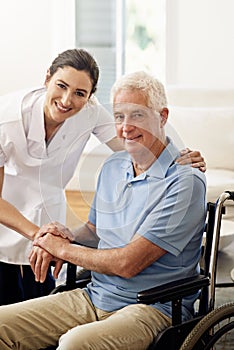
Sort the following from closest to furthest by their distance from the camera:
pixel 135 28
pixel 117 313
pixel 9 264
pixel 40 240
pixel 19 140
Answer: pixel 117 313, pixel 40 240, pixel 19 140, pixel 9 264, pixel 135 28

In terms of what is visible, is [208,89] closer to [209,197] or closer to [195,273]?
[209,197]

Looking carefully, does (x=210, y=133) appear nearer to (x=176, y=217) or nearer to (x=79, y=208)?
(x=79, y=208)

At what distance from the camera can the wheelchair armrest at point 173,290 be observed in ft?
5.74

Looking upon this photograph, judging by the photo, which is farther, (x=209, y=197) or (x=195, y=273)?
(x=209, y=197)

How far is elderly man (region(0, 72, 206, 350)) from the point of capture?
74.8 inches

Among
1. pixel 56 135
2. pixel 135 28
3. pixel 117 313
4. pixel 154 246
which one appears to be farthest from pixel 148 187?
pixel 135 28

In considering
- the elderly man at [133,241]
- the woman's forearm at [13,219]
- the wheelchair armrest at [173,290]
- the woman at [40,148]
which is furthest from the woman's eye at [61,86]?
the wheelchair armrest at [173,290]

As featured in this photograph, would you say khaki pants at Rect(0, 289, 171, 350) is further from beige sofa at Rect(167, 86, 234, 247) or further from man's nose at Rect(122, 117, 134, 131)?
beige sofa at Rect(167, 86, 234, 247)

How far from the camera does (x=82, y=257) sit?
77.6 inches

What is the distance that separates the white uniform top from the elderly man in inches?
10.1

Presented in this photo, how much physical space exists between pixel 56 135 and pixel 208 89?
2100 millimetres

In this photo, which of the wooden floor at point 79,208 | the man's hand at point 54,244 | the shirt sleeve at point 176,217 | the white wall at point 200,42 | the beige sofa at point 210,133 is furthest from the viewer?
the white wall at point 200,42

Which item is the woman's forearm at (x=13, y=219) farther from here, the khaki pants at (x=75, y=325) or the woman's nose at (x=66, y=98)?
the woman's nose at (x=66, y=98)

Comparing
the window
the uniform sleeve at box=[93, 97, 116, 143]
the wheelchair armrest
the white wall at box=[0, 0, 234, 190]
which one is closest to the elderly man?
the wheelchair armrest
